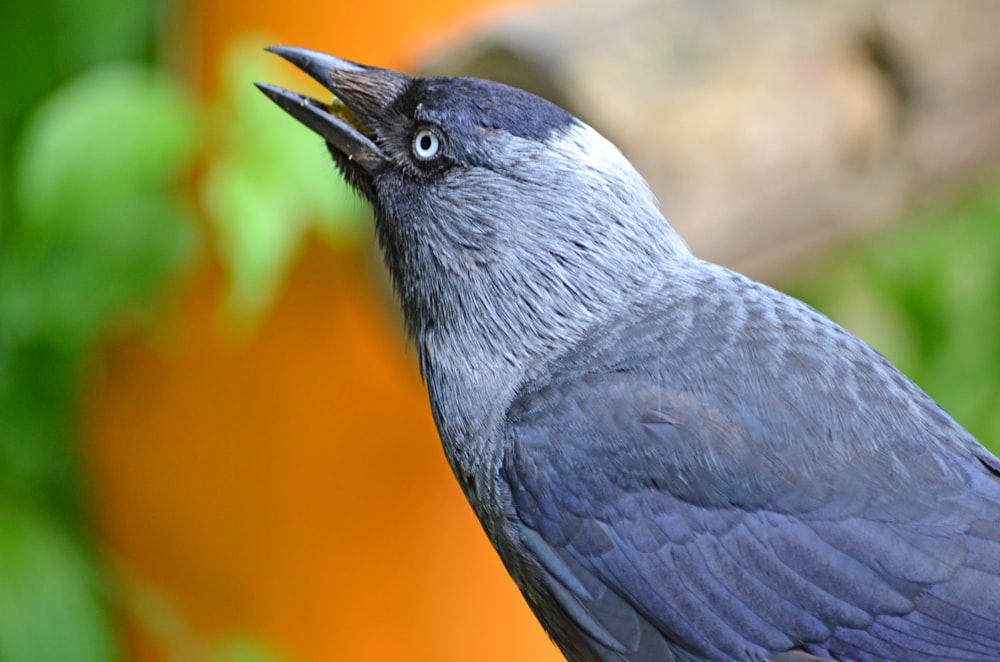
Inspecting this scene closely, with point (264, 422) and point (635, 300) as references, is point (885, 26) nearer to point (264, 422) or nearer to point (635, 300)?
point (635, 300)

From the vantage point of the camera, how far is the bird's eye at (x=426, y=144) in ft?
7.18

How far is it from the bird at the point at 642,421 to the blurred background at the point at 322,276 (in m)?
0.89

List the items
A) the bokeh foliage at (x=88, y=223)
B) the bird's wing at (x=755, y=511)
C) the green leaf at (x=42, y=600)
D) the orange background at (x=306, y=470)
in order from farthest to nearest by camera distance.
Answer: the orange background at (x=306, y=470) → the green leaf at (x=42, y=600) → the bokeh foliage at (x=88, y=223) → the bird's wing at (x=755, y=511)

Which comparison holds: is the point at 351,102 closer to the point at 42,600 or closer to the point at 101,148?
the point at 101,148

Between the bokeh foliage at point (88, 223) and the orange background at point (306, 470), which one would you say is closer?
the bokeh foliage at point (88, 223)

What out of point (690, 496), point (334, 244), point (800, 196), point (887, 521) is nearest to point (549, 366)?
point (690, 496)

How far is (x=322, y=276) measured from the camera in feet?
11.8

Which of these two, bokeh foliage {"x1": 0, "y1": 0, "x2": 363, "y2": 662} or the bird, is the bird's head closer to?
the bird

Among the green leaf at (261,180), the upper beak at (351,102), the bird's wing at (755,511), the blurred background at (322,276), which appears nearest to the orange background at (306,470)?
the blurred background at (322,276)

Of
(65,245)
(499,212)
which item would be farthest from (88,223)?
(499,212)

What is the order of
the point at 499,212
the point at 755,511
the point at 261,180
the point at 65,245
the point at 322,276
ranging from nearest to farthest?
the point at 755,511 < the point at 499,212 < the point at 261,180 < the point at 65,245 < the point at 322,276

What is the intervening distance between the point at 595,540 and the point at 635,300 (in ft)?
1.39

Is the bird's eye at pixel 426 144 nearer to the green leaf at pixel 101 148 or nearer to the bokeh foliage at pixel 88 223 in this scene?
the bokeh foliage at pixel 88 223

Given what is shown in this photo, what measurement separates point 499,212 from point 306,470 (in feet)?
5.72
